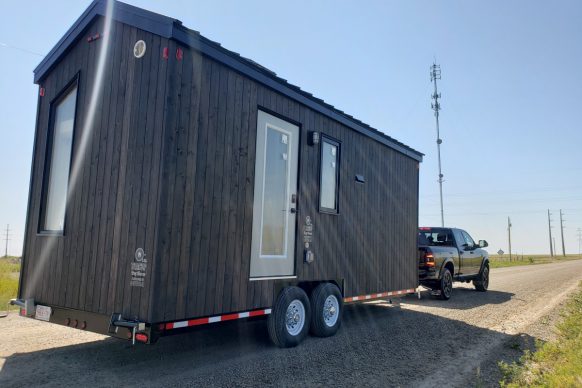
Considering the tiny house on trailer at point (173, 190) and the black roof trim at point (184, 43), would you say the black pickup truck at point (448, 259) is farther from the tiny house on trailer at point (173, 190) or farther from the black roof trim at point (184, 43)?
the black roof trim at point (184, 43)

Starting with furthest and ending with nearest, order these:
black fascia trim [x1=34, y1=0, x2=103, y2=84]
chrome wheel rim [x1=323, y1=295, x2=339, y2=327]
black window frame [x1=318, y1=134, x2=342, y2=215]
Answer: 1. black window frame [x1=318, y1=134, x2=342, y2=215]
2. chrome wheel rim [x1=323, y1=295, x2=339, y2=327]
3. black fascia trim [x1=34, y1=0, x2=103, y2=84]

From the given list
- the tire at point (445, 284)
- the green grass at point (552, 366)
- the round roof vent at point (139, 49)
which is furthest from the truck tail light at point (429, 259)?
the round roof vent at point (139, 49)

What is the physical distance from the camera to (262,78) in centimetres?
607

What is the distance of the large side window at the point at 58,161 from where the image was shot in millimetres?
5926

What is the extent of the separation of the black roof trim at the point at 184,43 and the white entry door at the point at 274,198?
1.69 feet

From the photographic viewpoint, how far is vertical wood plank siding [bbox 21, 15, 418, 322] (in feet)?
15.4

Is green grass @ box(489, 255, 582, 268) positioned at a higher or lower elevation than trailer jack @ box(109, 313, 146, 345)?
higher

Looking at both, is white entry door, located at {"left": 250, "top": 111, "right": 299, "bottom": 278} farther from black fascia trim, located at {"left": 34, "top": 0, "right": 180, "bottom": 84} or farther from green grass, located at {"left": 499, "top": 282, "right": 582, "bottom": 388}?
green grass, located at {"left": 499, "top": 282, "right": 582, "bottom": 388}

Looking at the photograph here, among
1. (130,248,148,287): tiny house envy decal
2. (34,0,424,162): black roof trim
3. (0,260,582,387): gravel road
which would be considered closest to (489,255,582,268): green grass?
(0,260,582,387): gravel road

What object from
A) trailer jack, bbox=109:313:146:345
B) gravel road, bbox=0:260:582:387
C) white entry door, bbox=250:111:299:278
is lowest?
gravel road, bbox=0:260:582:387

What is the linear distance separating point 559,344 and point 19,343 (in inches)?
297

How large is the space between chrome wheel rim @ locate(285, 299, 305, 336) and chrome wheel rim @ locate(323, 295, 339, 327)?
0.56 meters

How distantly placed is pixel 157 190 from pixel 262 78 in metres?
2.32

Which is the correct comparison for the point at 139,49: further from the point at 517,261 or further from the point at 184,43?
the point at 517,261
